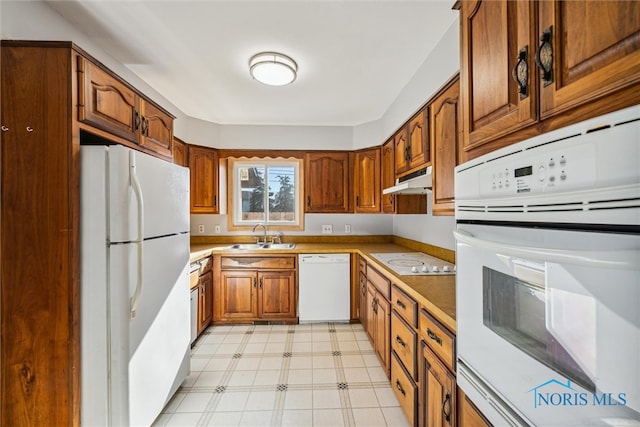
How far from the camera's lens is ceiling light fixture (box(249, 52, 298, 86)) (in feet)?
6.72

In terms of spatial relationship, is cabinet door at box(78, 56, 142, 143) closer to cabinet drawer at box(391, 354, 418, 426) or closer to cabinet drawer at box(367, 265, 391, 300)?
cabinet drawer at box(367, 265, 391, 300)

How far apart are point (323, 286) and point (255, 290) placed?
79 cm

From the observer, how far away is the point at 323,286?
3.21 meters

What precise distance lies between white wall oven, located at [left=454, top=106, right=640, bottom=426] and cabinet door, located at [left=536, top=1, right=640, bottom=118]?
0.34 feet

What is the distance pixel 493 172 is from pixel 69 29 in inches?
96.9

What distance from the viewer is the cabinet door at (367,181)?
322 centimetres

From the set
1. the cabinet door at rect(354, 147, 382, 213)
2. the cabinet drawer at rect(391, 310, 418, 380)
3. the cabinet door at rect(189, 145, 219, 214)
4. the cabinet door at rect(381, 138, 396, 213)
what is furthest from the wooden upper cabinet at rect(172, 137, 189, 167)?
the cabinet drawer at rect(391, 310, 418, 380)

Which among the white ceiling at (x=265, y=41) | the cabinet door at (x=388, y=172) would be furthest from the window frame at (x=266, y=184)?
the cabinet door at (x=388, y=172)

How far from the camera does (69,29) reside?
1707 millimetres

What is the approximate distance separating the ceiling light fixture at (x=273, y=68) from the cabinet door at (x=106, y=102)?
2.81 ft

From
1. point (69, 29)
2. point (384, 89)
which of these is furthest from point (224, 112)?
point (384, 89)

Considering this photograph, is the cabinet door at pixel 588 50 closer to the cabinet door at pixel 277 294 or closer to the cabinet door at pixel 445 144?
the cabinet door at pixel 445 144

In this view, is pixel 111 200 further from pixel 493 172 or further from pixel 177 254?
pixel 493 172

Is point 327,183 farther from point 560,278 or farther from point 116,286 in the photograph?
point 560,278
